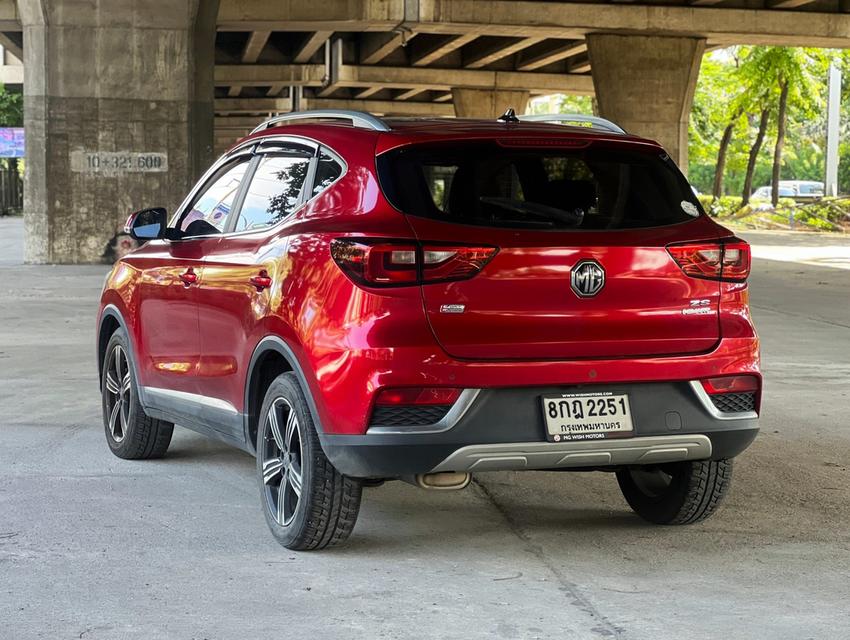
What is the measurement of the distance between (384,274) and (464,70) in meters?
44.3

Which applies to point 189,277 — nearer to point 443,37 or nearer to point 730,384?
point 730,384

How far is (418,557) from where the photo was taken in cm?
549

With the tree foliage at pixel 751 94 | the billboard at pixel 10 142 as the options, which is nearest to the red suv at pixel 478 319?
the tree foliage at pixel 751 94

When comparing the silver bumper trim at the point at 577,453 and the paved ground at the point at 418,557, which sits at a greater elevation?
the silver bumper trim at the point at 577,453

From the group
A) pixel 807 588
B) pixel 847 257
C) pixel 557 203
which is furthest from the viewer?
pixel 847 257

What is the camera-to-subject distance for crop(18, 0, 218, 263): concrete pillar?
24703 mm

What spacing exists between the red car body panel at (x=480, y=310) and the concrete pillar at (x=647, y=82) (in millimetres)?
30052

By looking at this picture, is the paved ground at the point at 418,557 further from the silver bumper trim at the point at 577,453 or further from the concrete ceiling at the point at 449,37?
the concrete ceiling at the point at 449,37

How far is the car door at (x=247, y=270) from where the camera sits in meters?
5.74

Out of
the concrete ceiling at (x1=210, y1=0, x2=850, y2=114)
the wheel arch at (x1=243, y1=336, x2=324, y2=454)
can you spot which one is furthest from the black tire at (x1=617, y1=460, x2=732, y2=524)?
the concrete ceiling at (x1=210, y1=0, x2=850, y2=114)

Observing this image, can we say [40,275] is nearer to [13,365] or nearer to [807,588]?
[13,365]

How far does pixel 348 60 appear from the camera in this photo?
156ft

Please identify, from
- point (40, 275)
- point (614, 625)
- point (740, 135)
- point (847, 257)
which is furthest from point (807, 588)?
point (740, 135)

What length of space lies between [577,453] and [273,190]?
1754 mm
